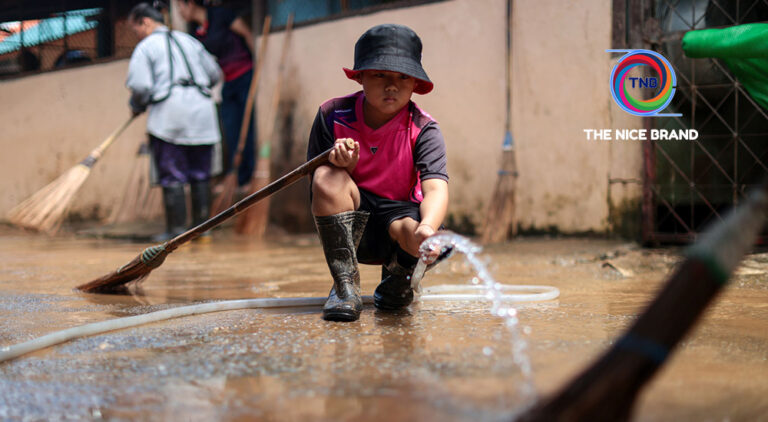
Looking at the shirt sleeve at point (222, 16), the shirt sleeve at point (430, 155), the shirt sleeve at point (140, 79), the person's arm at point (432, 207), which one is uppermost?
the shirt sleeve at point (222, 16)

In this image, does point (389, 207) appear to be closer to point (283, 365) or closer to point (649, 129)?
point (283, 365)

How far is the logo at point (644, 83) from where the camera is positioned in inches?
178

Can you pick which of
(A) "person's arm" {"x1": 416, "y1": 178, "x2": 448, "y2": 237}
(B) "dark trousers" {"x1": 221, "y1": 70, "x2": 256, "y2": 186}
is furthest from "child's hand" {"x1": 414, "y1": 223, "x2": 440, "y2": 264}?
(B) "dark trousers" {"x1": 221, "y1": 70, "x2": 256, "y2": 186}

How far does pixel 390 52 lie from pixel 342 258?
79cm

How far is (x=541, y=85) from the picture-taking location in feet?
16.7

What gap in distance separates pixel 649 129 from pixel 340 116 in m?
2.64

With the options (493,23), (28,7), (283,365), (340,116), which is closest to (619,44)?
(493,23)

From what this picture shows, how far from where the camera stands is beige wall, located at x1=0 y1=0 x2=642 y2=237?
4824mm

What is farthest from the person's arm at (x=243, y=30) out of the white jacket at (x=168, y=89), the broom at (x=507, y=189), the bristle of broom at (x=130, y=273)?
the bristle of broom at (x=130, y=273)

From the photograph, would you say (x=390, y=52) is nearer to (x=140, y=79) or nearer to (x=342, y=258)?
(x=342, y=258)

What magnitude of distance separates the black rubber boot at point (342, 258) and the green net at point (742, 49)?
193 centimetres

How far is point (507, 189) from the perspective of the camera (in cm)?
520

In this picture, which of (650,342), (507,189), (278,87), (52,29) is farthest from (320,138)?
(52,29)

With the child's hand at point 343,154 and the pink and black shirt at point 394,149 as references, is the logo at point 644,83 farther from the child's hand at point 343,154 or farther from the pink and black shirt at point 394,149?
the child's hand at point 343,154
